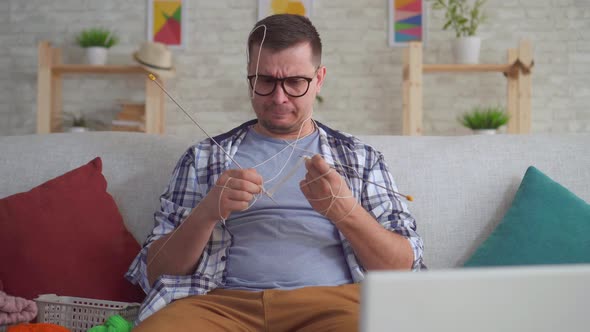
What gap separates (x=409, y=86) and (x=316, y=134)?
80.7 inches

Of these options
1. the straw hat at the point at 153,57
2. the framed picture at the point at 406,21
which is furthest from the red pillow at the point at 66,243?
the framed picture at the point at 406,21

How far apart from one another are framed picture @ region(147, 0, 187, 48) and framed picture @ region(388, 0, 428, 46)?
1.50 m

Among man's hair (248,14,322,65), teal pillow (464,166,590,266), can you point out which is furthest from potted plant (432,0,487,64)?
man's hair (248,14,322,65)

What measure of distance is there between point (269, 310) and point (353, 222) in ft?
0.94

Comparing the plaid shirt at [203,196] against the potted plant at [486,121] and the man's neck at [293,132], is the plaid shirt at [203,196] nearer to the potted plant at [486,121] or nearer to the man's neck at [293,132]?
the man's neck at [293,132]

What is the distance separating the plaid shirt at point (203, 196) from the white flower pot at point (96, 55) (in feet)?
8.47

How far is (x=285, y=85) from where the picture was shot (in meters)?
1.62

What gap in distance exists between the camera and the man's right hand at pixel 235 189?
1.30m

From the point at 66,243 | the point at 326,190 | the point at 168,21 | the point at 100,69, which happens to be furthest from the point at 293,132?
the point at 168,21

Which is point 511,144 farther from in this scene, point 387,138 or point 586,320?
point 586,320

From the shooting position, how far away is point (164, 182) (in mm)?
1856

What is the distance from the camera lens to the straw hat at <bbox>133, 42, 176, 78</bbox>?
3.82m

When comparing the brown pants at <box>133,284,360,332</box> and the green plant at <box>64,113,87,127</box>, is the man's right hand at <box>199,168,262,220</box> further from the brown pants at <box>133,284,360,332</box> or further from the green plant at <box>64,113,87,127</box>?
the green plant at <box>64,113,87,127</box>

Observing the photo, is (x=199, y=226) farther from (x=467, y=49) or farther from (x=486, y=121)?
(x=467, y=49)
